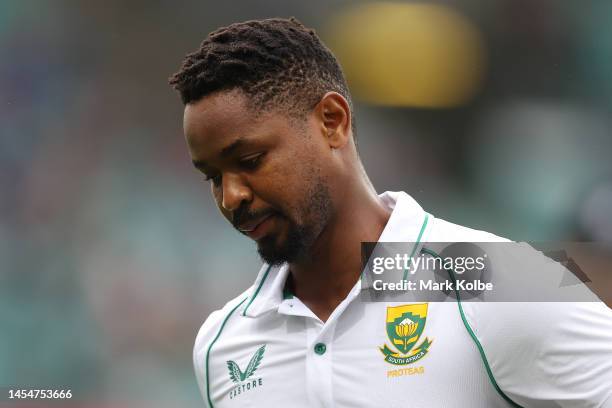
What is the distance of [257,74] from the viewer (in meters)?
1.51

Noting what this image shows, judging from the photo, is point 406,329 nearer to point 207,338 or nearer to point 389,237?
point 389,237

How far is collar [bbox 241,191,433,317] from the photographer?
5.11ft

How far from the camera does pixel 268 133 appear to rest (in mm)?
1458

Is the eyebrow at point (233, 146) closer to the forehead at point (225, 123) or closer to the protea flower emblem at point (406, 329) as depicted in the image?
the forehead at point (225, 123)

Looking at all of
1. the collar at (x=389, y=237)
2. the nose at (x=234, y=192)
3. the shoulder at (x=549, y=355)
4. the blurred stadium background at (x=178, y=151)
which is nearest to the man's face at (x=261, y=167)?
the nose at (x=234, y=192)

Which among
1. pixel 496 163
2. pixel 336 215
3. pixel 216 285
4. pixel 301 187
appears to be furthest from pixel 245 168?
pixel 496 163

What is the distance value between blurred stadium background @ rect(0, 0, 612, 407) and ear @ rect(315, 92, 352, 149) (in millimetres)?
3122

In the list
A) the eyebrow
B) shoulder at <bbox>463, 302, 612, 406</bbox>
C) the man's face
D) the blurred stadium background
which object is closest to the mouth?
the man's face

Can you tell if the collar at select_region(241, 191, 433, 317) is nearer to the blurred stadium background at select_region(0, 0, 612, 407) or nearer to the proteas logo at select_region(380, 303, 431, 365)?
the proteas logo at select_region(380, 303, 431, 365)

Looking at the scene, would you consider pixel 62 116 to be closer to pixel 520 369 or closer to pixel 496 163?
pixel 496 163

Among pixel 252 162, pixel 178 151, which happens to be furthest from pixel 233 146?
pixel 178 151

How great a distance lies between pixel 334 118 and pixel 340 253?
0.25 metres

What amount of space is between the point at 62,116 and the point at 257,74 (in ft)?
12.0

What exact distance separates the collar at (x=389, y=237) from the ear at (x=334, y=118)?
0.55ft
